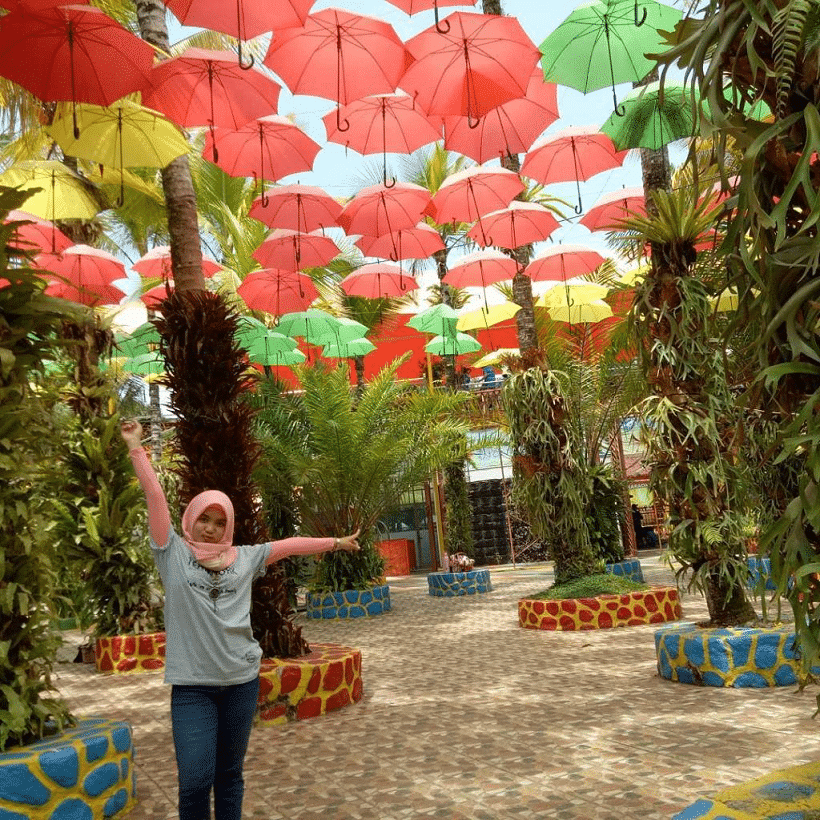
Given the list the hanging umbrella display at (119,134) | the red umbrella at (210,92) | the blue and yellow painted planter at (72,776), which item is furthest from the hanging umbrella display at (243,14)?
the blue and yellow painted planter at (72,776)

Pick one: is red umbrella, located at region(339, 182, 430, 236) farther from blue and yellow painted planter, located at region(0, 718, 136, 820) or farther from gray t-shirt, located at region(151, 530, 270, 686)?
gray t-shirt, located at region(151, 530, 270, 686)

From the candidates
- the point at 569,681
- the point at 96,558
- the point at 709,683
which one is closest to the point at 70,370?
the point at 96,558

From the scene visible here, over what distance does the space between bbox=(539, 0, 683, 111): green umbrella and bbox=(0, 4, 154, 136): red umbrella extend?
4.09 m

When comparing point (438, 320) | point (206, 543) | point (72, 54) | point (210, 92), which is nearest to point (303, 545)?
point (206, 543)

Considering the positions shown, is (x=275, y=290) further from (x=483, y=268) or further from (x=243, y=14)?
(x=243, y=14)

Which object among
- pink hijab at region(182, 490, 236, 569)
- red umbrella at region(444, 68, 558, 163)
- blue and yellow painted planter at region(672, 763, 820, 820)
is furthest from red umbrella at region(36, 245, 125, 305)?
blue and yellow painted planter at region(672, 763, 820, 820)

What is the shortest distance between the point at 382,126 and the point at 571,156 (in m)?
2.68

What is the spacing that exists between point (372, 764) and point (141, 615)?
5441 millimetres

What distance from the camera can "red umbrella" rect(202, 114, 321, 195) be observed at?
1002 centimetres

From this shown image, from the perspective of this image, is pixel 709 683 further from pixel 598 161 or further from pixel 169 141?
pixel 598 161

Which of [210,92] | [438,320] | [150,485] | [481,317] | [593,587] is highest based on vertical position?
[210,92]

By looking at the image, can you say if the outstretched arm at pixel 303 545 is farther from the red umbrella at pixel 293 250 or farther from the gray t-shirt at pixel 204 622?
the red umbrella at pixel 293 250

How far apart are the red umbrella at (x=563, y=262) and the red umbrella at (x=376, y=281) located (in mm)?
2451

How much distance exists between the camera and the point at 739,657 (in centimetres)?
581
